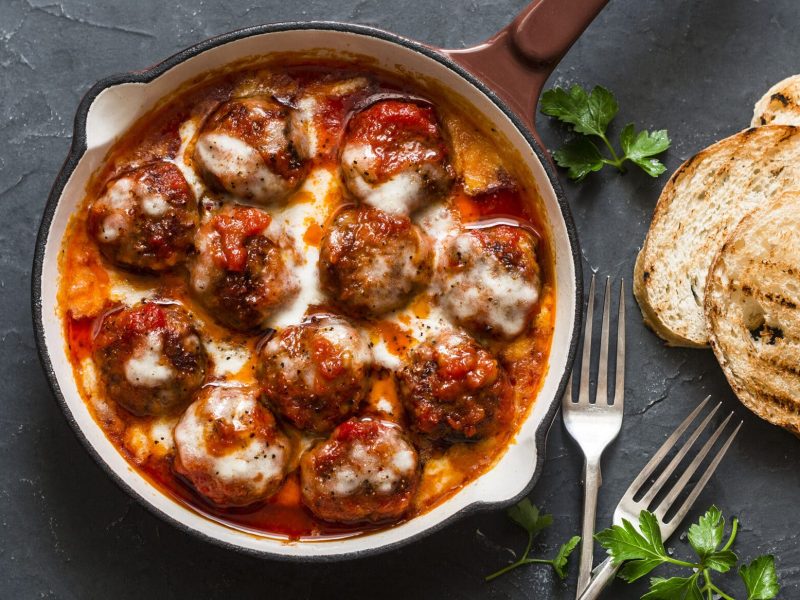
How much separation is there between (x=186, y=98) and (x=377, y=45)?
2.58 ft

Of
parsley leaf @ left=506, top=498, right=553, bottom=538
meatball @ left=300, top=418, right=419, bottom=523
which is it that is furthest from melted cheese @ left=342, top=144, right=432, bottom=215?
parsley leaf @ left=506, top=498, right=553, bottom=538

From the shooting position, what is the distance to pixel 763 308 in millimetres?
4039

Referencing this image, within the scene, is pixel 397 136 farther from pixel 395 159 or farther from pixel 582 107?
pixel 582 107

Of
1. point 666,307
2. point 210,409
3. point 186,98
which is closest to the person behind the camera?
point 210,409

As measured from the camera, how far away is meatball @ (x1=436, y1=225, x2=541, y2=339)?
11.8 feet

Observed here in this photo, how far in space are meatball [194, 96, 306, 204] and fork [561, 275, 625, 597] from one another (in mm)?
1445

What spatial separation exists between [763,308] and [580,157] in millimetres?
998

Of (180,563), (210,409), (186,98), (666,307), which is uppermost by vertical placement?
(186,98)

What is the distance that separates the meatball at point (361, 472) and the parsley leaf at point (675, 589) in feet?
3.58

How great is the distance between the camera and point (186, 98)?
379 cm

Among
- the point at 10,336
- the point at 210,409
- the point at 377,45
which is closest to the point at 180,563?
the point at 210,409

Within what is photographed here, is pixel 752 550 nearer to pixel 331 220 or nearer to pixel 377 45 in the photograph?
pixel 331 220

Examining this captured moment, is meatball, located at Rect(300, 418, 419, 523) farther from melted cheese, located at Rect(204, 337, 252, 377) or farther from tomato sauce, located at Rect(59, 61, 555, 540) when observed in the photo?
melted cheese, located at Rect(204, 337, 252, 377)

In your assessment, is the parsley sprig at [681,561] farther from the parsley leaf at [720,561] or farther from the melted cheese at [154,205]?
the melted cheese at [154,205]
